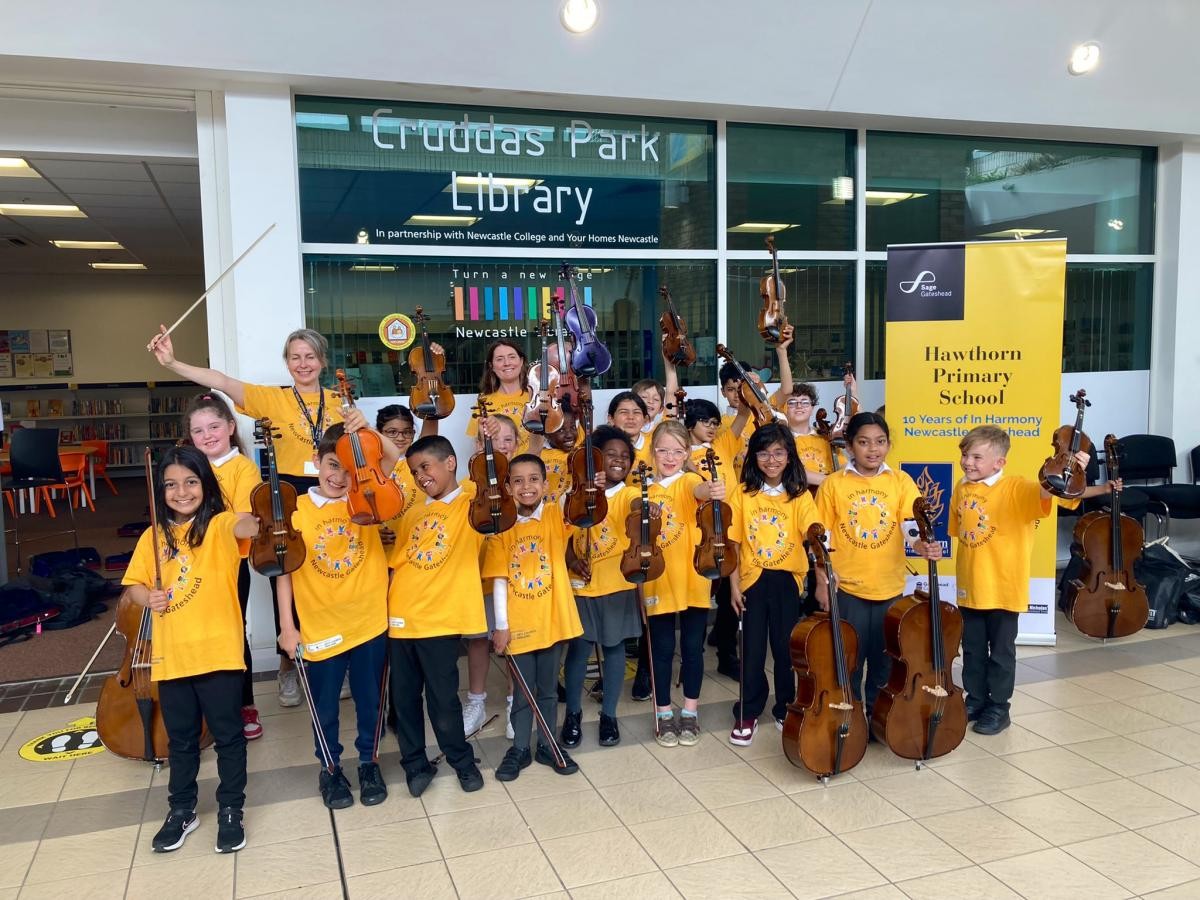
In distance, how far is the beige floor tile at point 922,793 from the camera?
321cm

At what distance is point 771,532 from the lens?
11.9 feet

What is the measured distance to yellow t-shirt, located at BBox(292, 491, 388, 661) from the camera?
316 cm

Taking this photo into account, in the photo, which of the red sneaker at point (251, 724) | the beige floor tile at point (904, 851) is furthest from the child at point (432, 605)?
the beige floor tile at point (904, 851)

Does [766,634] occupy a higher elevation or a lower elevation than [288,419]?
lower

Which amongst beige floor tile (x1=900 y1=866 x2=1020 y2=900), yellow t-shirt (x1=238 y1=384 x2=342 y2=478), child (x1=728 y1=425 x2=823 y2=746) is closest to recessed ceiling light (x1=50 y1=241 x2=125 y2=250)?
yellow t-shirt (x1=238 y1=384 x2=342 y2=478)

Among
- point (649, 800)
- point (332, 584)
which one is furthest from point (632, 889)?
point (332, 584)

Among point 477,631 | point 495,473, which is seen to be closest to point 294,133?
point 495,473

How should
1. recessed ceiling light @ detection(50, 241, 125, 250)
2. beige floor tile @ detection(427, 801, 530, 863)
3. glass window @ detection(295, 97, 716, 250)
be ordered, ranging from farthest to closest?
recessed ceiling light @ detection(50, 241, 125, 250), glass window @ detection(295, 97, 716, 250), beige floor tile @ detection(427, 801, 530, 863)

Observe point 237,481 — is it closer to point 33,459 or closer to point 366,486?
point 366,486

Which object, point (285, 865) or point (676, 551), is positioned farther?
point (676, 551)

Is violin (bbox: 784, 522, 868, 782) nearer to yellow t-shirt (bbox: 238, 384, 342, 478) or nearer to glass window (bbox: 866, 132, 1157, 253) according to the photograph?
yellow t-shirt (bbox: 238, 384, 342, 478)

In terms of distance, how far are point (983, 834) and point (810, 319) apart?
371cm

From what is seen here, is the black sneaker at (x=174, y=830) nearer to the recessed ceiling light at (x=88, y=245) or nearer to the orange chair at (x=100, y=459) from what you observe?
the recessed ceiling light at (x=88, y=245)

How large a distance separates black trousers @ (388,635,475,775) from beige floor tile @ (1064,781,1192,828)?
233 centimetres
